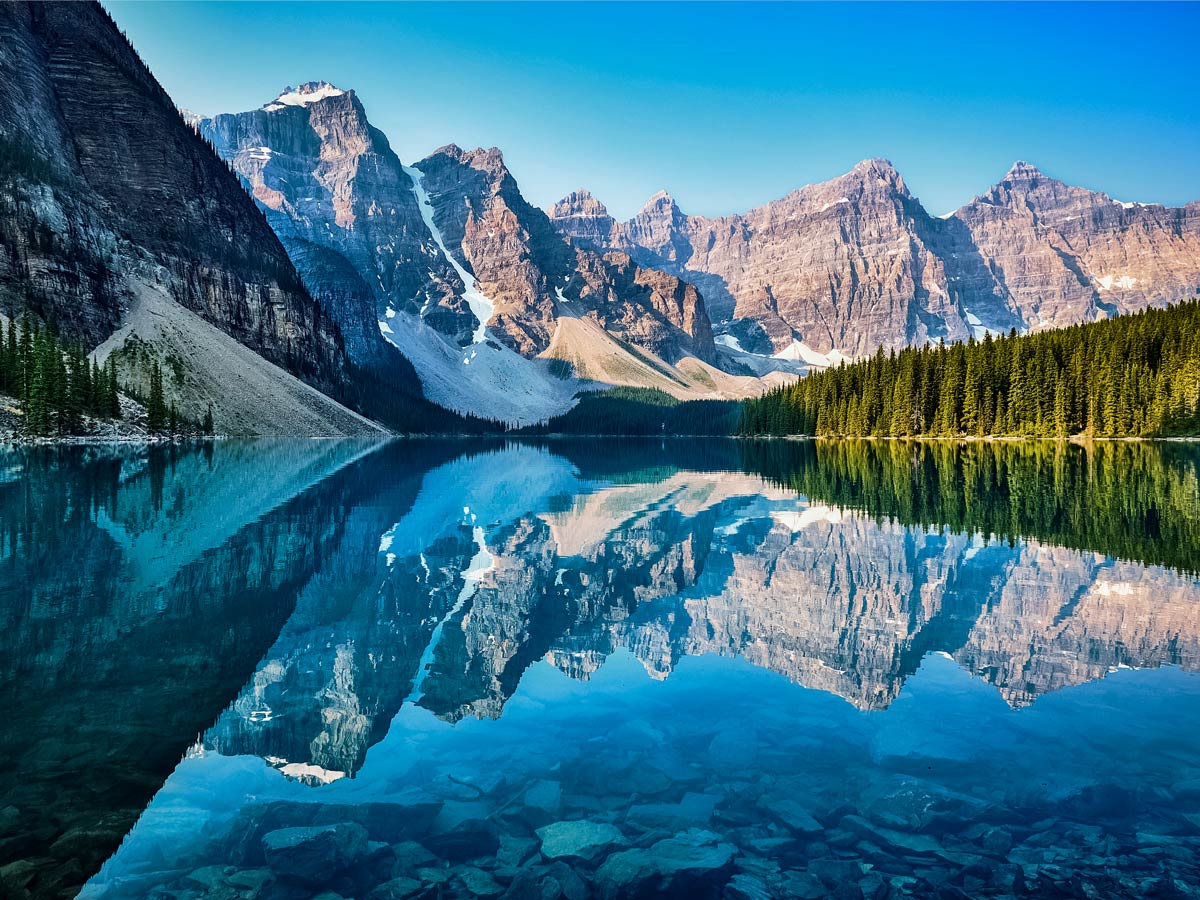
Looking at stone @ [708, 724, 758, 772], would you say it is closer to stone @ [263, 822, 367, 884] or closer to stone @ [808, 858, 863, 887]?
stone @ [808, 858, 863, 887]

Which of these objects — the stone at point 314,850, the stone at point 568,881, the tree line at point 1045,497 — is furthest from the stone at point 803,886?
the tree line at point 1045,497

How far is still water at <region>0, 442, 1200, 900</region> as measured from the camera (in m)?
6.49

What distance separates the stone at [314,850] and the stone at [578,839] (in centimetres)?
169

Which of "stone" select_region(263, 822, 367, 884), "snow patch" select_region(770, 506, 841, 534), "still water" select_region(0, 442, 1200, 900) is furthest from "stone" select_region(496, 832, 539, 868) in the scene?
"snow patch" select_region(770, 506, 841, 534)

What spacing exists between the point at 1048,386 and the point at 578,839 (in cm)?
10046

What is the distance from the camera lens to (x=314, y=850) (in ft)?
21.9

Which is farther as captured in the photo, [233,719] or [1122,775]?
→ [233,719]

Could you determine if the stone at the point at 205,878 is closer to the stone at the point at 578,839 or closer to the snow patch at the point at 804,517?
the stone at the point at 578,839

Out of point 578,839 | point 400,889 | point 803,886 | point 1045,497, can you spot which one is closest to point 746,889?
point 803,886

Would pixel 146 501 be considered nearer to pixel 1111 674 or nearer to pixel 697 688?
pixel 697 688

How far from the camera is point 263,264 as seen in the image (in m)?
165

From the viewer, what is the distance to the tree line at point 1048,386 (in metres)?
80.1

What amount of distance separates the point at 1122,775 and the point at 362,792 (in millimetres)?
8281

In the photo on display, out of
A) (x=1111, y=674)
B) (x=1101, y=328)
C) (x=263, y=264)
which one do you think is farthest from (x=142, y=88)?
(x=1111, y=674)
